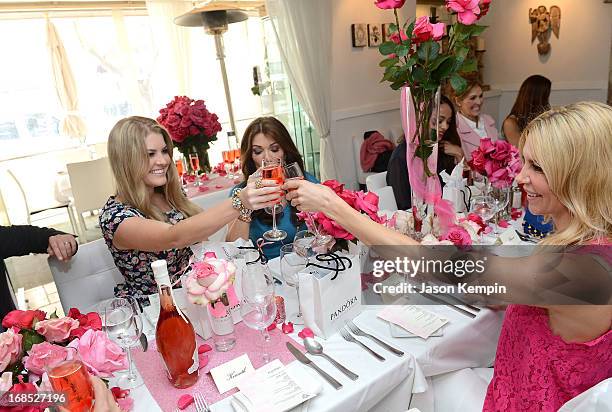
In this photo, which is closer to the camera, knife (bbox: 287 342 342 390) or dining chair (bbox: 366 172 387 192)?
knife (bbox: 287 342 342 390)

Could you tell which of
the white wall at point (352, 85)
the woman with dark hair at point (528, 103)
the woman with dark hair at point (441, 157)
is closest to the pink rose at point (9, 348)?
the woman with dark hair at point (441, 157)

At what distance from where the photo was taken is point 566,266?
985 mm

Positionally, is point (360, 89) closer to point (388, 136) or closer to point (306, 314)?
point (388, 136)

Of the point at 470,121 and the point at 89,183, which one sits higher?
the point at 470,121

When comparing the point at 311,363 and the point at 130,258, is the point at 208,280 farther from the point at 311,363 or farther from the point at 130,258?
the point at 130,258

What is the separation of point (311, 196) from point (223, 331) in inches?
19.7

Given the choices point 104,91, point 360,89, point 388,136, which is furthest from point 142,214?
point 104,91

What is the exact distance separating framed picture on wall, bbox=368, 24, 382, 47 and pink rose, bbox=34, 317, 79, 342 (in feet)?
15.7

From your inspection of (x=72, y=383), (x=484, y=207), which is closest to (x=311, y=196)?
(x=72, y=383)

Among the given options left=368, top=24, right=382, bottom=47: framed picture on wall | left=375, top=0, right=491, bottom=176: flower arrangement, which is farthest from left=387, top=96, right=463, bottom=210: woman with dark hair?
left=368, top=24, right=382, bottom=47: framed picture on wall

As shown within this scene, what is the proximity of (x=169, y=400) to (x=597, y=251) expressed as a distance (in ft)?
3.61

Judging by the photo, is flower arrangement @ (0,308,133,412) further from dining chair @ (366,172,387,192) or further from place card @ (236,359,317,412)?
dining chair @ (366,172,387,192)

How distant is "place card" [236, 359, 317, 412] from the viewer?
1.03 metres

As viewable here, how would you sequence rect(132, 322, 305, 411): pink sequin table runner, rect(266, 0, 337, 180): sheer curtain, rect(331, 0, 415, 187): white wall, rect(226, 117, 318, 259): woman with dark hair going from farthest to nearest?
rect(331, 0, 415, 187): white wall
rect(266, 0, 337, 180): sheer curtain
rect(226, 117, 318, 259): woman with dark hair
rect(132, 322, 305, 411): pink sequin table runner
